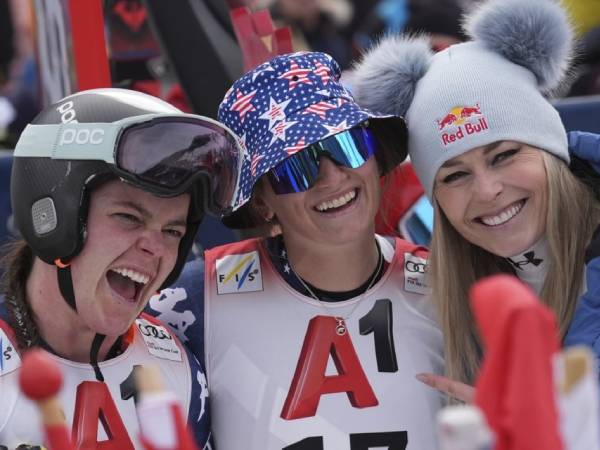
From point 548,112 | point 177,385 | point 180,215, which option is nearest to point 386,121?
point 548,112

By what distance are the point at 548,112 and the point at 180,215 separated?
100 cm

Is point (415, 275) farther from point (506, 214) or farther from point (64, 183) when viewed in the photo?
point (64, 183)

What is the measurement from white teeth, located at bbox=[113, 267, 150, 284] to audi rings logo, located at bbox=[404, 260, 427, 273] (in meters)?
0.84

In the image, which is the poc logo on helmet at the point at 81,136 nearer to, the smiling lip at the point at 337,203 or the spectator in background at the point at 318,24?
the smiling lip at the point at 337,203

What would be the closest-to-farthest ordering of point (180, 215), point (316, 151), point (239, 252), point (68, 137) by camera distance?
point (68, 137)
point (180, 215)
point (316, 151)
point (239, 252)

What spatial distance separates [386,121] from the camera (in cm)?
286

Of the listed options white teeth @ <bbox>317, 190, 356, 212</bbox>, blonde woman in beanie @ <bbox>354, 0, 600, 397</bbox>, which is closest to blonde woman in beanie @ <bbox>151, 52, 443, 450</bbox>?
white teeth @ <bbox>317, 190, 356, 212</bbox>

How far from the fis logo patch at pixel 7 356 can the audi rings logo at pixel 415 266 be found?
3.67 ft

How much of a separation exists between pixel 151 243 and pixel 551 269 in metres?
1.02

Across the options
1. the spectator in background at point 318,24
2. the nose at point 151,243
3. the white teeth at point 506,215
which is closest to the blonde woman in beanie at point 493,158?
the white teeth at point 506,215

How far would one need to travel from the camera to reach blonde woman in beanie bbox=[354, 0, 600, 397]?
2703 millimetres

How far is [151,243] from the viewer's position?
241cm

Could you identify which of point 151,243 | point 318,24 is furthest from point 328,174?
point 318,24

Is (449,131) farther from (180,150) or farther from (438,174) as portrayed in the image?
(180,150)
